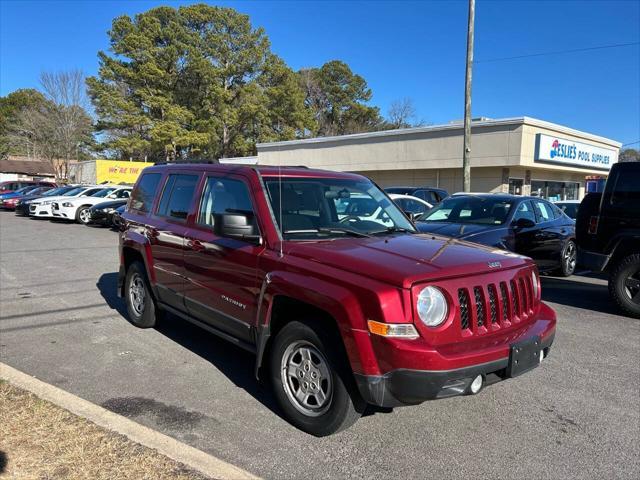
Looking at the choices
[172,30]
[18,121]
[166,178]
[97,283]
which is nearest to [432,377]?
[166,178]

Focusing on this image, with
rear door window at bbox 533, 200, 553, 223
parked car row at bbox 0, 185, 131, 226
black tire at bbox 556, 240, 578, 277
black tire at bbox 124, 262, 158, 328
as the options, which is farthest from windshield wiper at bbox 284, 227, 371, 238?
parked car row at bbox 0, 185, 131, 226

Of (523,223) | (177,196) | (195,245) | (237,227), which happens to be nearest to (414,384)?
(237,227)

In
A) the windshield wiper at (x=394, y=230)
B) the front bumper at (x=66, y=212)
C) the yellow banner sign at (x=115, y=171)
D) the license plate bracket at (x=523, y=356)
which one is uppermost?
the yellow banner sign at (x=115, y=171)

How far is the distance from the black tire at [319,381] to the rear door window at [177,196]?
77.0 inches

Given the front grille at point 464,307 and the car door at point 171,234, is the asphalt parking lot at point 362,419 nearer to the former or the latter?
the car door at point 171,234

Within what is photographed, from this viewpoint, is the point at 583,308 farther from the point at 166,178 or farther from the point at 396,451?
the point at 166,178

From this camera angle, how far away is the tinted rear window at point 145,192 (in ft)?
18.6

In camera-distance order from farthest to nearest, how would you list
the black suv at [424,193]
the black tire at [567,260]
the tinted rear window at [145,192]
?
1. the black suv at [424,193]
2. the black tire at [567,260]
3. the tinted rear window at [145,192]

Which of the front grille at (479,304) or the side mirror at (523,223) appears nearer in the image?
the front grille at (479,304)

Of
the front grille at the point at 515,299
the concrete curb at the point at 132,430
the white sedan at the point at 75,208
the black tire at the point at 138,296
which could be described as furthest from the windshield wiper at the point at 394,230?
the white sedan at the point at 75,208

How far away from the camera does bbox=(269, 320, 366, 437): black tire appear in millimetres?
3213

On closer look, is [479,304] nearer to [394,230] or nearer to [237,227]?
[394,230]

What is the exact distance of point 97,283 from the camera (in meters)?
8.45

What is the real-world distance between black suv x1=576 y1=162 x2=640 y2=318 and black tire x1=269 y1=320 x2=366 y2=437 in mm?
5345
